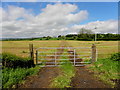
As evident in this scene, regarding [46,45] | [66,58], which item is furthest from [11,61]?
[46,45]

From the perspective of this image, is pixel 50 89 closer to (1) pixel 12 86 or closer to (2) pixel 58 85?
(2) pixel 58 85

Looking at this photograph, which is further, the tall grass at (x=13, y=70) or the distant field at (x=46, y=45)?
the distant field at (x=46, y=45)

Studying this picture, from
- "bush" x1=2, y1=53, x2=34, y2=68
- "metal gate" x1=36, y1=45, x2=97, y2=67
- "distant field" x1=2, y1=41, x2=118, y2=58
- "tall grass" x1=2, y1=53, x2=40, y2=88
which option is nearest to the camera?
"tall grass" x1=2, y1=53, x2=40, y2=88

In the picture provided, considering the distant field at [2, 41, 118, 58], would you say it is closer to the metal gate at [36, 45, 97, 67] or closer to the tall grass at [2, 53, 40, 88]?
the tall grass at [2, 53, 40, 88]

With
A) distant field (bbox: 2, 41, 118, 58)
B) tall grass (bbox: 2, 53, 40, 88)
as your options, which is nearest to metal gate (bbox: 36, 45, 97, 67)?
tall grass (bbox: 2, 53, 40, 88)

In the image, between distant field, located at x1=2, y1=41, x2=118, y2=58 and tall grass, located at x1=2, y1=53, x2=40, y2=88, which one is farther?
distant field, located at x1=2, y1=41, x2=118, y2=58

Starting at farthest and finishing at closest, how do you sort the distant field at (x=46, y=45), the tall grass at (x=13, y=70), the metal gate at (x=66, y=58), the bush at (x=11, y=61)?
the distant field at (x=46, y=45), the metal gate at (x=66, y=58), the bush at (x=11, y=61), the tall grass at (x=13, y=70)

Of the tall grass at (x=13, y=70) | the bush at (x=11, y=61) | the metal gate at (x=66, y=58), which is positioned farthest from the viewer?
the metal gate at (x=66, y=58)

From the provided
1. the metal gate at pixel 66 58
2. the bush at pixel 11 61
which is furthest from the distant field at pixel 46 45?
A: the metal gate at pixel 66 58

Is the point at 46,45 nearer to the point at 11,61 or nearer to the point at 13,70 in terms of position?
the point at 11,61

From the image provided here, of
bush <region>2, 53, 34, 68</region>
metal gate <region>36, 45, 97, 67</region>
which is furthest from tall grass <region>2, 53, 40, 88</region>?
metal gate <region>36, 45, 97, 67</region>

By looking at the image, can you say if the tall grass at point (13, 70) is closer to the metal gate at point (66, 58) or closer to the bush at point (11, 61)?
the bush at point (11, 61)

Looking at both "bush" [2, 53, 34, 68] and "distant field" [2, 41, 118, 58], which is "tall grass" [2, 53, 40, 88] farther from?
"distant field" [2, 41, 118, 58]

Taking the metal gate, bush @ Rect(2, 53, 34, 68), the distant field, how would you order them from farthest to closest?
the distant field, the metal gate, bush @ Rect(2, 53, 34, 68)
